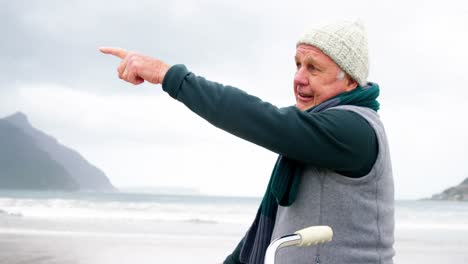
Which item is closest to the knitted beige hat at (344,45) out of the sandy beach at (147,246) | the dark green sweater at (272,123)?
the dark green sweater at (272,123)

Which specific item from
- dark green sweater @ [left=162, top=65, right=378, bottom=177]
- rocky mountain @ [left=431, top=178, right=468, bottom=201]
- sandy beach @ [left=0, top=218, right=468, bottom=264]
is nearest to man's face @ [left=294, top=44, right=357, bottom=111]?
dark green sweater @ [left=162, top=65, right=378, bottom=177]

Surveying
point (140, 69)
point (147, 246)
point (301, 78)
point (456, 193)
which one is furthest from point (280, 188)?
point (456, 193)

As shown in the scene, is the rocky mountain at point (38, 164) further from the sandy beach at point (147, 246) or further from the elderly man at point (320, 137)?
the elderly man at point (320, 137)

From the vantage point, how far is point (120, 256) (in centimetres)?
660

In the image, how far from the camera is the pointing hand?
121cm

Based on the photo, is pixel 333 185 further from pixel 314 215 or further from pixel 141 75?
pixel 141 75

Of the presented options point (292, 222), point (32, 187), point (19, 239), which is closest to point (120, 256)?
point (19, 239)

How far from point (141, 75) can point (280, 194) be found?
38cm

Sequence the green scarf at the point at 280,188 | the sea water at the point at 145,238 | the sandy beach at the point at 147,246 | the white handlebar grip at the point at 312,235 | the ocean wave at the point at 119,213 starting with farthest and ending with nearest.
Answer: the ocean wave at the point at 119,213, the sea water at the point at 145,238, the sandy beach at the point at 147,246, the green scarf at the point at 280,188, the white handlebar grip at the point at 312,235

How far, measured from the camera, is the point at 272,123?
119 centimetres

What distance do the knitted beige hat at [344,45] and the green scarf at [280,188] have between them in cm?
5

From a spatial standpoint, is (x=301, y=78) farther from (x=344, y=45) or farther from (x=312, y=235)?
(x=312, y=235)

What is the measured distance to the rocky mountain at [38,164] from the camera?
67.3m

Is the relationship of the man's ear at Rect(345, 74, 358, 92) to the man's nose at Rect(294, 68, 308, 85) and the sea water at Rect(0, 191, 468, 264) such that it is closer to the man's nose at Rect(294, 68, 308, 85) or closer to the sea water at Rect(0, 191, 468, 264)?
the man's nose at Rect(294, 68, 308, 85)
